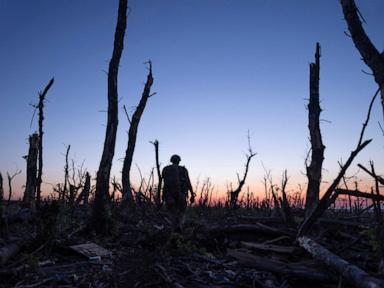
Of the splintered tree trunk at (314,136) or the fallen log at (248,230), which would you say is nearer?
the fallen log at (248,230)

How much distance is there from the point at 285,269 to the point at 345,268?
114cm

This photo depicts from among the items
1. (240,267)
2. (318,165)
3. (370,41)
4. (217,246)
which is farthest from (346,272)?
(318,165)

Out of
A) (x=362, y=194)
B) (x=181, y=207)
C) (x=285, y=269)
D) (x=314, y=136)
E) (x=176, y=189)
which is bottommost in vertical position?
(x=285, y=269)

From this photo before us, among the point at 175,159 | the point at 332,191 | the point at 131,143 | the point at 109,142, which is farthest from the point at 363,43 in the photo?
the point at 131,143

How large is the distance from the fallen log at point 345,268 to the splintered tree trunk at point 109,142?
530 centimetres

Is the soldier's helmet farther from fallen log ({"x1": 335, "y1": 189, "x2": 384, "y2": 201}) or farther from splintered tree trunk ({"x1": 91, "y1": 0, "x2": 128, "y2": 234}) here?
fallen log ({"x1": 335, "y1": 189, "x2": 384, "y2": 201})

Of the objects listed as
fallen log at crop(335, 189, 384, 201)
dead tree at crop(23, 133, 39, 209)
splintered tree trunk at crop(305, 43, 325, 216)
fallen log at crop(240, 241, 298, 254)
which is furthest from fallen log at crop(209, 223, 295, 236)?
dead tree at crop(23, 133, 39, 209)

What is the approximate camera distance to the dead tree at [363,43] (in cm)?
723

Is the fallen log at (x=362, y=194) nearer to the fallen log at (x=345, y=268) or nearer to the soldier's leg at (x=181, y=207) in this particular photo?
the fallen log at (x=345, y=268)

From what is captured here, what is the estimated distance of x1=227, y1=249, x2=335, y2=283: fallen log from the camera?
541 centimetres

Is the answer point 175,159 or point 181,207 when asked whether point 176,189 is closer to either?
point 181,207

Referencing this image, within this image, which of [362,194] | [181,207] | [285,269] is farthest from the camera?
[181,207]

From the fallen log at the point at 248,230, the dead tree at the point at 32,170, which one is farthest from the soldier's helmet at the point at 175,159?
the dead tree at the point at 32,170

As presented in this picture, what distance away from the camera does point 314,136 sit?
40.9ft
